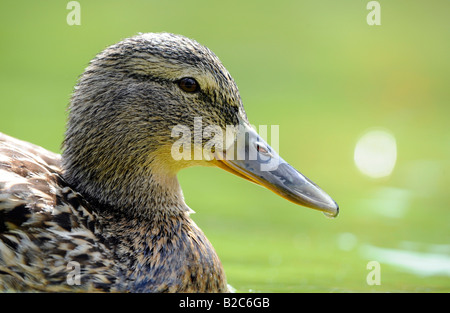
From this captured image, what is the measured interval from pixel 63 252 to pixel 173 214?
91 centimetres

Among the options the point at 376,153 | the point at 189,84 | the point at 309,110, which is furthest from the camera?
the point at 309,110

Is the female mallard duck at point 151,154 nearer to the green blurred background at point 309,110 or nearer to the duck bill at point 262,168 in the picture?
the duck bill at point 262,168

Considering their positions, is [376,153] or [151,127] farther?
[376,153]

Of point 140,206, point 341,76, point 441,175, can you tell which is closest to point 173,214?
point 140,206

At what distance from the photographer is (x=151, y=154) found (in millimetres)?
4898

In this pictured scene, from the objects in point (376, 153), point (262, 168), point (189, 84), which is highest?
point (376, 153)

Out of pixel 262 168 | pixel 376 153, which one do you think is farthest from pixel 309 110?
pixel 262 168

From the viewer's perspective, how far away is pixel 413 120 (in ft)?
32.5

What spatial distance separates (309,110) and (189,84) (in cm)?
520

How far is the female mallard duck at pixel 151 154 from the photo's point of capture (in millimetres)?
4695

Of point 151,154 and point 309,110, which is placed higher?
point 309,110

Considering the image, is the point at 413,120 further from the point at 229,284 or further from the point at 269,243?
the point at 229,284

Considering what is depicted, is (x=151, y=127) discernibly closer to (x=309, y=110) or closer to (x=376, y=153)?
(x=376, y=153)

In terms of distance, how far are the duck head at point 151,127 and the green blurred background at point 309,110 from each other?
107cm
